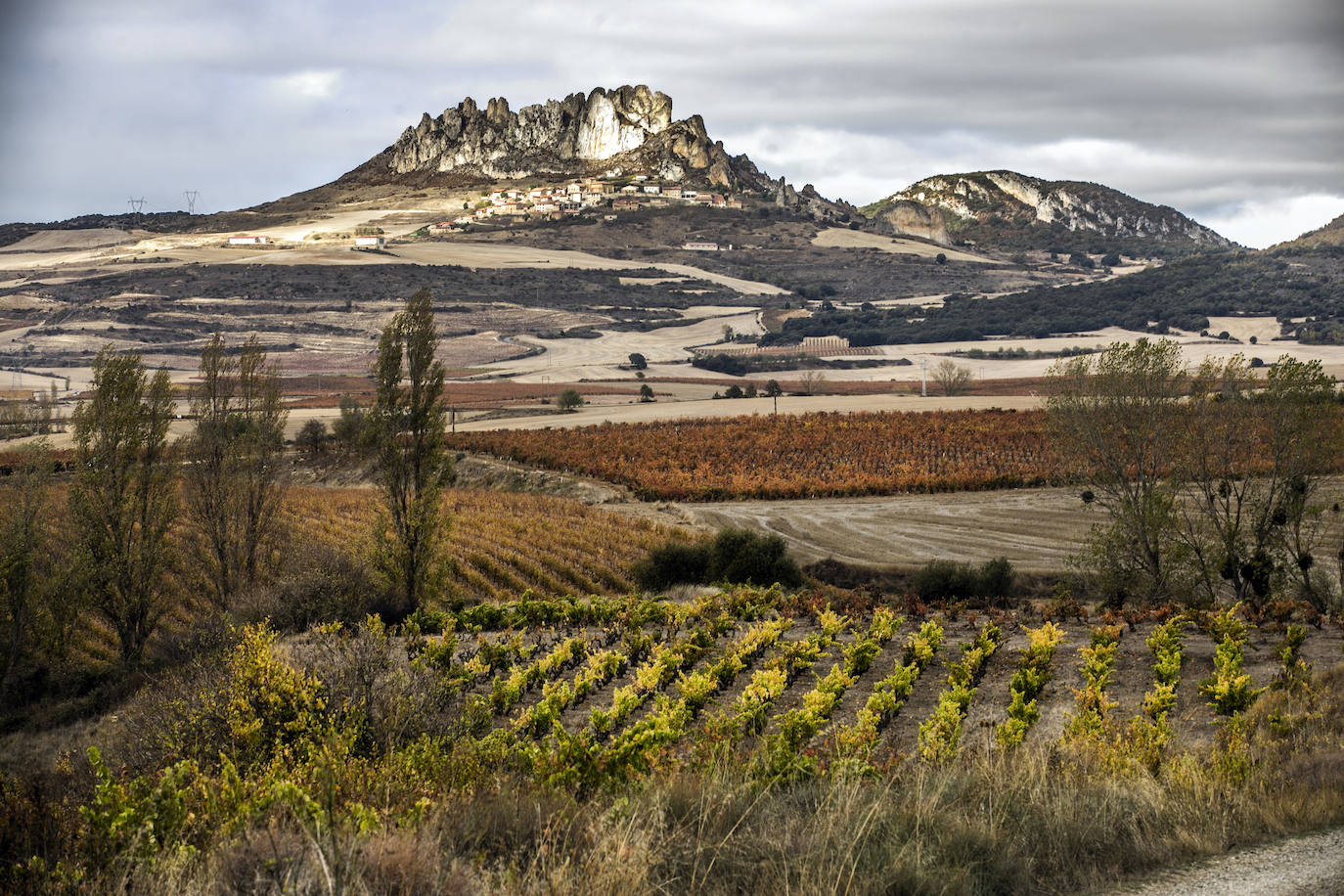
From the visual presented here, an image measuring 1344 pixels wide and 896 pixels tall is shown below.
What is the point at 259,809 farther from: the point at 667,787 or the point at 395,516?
the point at 395,516

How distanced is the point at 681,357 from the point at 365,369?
135 ft

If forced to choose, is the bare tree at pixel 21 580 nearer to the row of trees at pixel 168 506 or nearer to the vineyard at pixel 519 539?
the row of trees at pixel 168 506

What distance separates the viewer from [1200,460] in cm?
2572

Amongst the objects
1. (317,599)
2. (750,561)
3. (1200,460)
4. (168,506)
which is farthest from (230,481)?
(1200,460)

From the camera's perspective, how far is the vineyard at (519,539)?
3072 centimetres

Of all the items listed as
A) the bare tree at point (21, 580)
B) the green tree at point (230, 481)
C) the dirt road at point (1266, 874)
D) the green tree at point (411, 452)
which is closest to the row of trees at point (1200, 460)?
the green tree at point (411, 452)

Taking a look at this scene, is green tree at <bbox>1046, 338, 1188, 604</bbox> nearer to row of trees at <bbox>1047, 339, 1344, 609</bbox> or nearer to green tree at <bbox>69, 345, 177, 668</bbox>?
row of trees at <bbox>1047, 339, 1344, 609</bbox>

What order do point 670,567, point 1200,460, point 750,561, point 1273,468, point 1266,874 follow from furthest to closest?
point 670,567, point 750,561, point 1273,468, point 1200,460, point 1266,874

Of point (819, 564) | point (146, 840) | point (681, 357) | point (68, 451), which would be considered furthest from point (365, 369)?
point (146, 840)

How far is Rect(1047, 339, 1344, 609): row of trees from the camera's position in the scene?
2512cm

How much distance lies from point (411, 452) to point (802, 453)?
31.0m

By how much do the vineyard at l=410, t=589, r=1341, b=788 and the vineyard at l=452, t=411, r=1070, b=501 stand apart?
77.6 feet

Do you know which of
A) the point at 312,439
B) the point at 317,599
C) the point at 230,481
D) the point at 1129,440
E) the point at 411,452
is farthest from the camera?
the point at 312,439

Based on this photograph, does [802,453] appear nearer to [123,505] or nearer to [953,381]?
[123,505]
